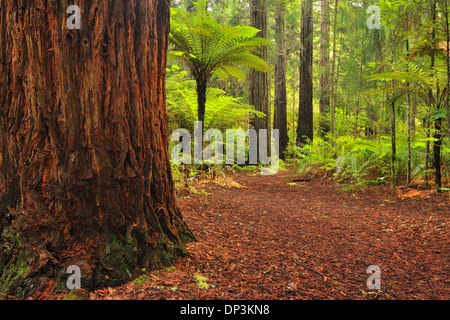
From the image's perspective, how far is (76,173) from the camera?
1616 millimetres

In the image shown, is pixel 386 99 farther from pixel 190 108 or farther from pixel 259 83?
pixel 190 108

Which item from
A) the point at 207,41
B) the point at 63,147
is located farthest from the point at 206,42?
the point at 63,147

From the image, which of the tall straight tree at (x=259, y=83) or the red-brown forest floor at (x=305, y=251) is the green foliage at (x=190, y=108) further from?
the red-brown forest floor at (x=305, y=251)

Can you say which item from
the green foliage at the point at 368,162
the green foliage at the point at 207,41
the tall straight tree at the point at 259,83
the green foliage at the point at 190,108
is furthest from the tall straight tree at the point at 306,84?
the green foliage at the point at 207,41

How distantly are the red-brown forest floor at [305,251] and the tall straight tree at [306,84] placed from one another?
21.2 ft

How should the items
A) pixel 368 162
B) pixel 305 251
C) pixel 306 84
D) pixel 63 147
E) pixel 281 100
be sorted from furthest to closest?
pixel 281 100, pixel 306 84, pixel 368 162, pixel 305 251, pixel 63 147

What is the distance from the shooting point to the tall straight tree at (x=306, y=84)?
10.7m

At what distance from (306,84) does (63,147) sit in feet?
33.9

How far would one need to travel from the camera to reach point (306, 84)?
10.8 meters

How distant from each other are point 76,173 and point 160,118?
0.66 meters

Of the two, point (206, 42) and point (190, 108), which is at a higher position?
point (206, 42)

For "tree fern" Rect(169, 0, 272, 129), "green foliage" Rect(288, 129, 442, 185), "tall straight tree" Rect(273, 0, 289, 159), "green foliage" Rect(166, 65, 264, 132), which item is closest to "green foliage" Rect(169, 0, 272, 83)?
"tree fern" Rect(169, 0, 272, 129)

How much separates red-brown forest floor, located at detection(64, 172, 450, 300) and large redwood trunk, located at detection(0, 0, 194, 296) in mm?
304

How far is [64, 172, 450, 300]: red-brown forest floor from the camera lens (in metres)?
1.67
